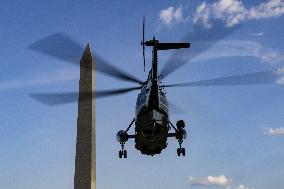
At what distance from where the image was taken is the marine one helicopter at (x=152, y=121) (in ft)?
62.8

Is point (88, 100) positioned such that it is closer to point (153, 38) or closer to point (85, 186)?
point (85, 186)

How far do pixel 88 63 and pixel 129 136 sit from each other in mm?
31638

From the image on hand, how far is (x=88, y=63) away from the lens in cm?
5234

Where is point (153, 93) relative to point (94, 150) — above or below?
below

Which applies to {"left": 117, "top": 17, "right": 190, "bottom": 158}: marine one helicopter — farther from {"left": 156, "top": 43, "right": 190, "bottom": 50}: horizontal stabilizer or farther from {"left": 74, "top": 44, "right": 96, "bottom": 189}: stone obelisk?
{"left": 74, "top": 44, "right": 96, "bottom": 189}: stone obelisk

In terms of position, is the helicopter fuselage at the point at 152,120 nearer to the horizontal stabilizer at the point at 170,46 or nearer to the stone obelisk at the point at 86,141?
the horizontal stabilizer at the point at 170,46

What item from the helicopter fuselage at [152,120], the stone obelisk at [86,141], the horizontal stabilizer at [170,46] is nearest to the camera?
the helicopter fuselage at [152,120]

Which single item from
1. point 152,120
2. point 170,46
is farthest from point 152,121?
point 170,46

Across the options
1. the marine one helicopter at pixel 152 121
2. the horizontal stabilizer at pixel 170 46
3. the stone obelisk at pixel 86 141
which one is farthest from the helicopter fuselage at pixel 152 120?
the stone obelisk at pixel 86 141

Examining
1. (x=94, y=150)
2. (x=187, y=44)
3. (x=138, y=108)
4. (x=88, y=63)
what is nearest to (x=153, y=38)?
(x=187, y=44)

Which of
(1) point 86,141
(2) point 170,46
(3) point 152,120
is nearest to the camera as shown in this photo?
(3) point 152,120

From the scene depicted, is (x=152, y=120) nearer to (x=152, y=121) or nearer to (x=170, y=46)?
(x=152, y=121)

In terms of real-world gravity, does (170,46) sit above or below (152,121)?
above

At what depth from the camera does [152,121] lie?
741 inches
